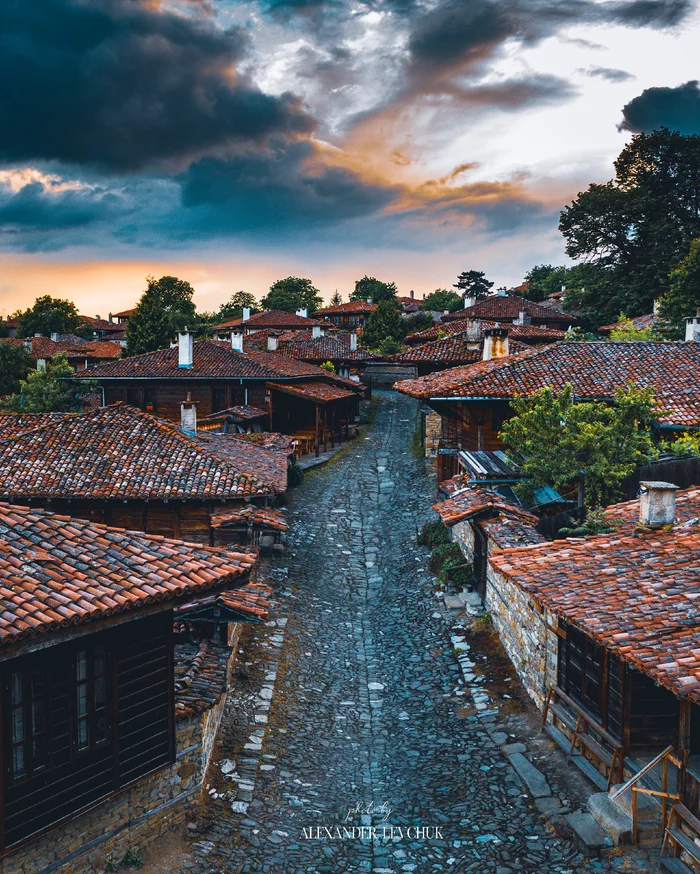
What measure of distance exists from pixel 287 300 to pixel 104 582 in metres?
82.6

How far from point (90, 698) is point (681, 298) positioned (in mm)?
36543

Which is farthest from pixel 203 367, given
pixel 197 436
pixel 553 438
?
pixel 553 438

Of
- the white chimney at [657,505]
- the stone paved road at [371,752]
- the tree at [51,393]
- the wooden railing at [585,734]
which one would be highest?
the tree at [51,393]

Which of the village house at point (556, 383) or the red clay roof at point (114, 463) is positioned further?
the village house at point (556, 383)

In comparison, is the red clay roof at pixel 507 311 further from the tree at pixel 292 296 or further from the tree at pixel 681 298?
the tree at pixel 292 296

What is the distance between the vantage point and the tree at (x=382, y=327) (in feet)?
202

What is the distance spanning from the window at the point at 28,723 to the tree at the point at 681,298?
115ft

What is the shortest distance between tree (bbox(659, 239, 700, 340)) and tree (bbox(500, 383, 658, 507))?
75.3 ft

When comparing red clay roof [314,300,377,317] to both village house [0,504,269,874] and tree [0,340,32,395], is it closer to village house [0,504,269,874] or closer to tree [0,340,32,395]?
tree [0,340,32,395]

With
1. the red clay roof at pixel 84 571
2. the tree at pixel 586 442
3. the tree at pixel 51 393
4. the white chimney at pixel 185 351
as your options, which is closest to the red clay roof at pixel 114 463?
the tree at pixel 586 442

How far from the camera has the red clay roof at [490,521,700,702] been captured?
677 centimetres

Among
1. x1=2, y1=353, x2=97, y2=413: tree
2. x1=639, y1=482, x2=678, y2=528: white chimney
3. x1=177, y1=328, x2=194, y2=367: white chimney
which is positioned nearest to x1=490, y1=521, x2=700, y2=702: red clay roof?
x1=639, y1=482, x2=678, y2=528: white chimney

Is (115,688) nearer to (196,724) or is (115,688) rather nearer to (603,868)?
(196,724)

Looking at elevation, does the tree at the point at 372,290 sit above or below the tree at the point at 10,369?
above
